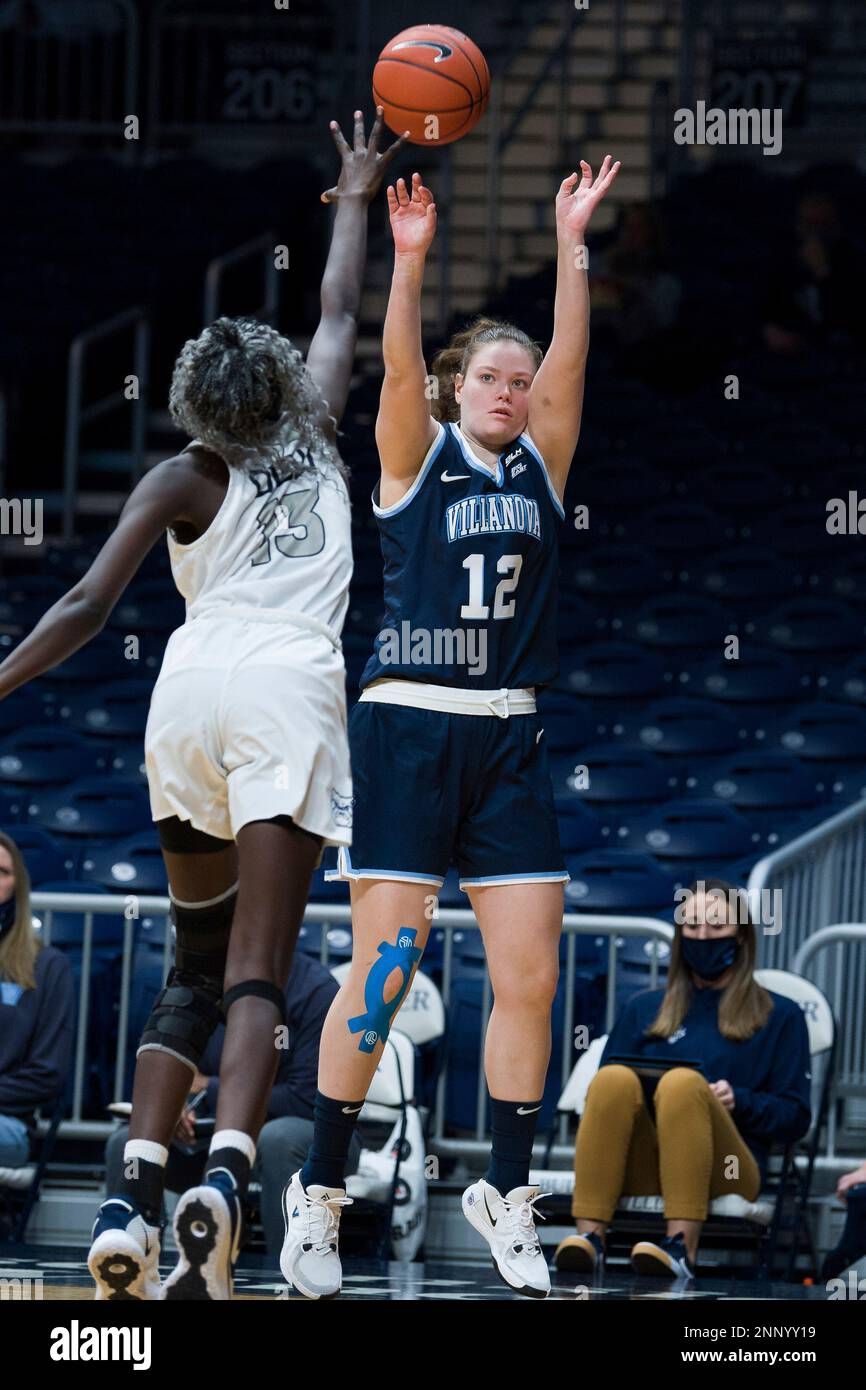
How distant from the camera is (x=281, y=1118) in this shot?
21.5ft

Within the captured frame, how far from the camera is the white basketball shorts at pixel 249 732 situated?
13.7 feet

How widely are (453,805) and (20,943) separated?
3.28 m

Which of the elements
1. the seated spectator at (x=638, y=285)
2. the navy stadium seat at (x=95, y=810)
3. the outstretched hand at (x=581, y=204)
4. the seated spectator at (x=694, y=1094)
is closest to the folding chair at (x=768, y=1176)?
the seated spectator at (x=694, y=1094)

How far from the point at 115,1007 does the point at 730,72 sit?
966cm

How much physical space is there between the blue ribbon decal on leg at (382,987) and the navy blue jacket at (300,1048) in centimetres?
235

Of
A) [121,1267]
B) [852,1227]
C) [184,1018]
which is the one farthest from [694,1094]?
[121,1267]

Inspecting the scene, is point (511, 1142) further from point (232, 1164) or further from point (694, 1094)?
point (694, 1094)

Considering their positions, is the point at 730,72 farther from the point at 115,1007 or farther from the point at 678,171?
the point at 115,1007

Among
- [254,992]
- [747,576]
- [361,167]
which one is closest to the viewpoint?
[254,992]

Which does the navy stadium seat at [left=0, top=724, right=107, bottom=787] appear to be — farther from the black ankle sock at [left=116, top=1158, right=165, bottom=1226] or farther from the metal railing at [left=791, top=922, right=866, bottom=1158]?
the black ankle sock at [left=116, top=1158, right=165, bottom=1226]

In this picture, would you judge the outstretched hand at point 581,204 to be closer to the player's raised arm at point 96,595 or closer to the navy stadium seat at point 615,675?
the player's raised arm at point 96,595

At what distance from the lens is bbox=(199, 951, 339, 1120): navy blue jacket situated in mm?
6684

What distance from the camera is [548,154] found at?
15.7 m
